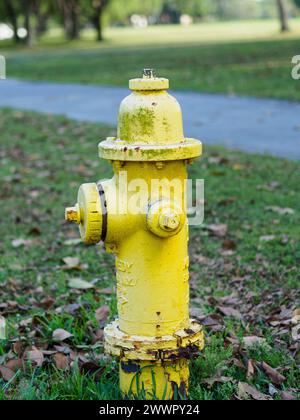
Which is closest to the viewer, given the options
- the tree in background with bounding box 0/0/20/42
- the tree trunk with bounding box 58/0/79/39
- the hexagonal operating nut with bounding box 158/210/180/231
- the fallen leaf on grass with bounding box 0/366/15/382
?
the hexagonal operating nut with bounding box 158/210/180/231

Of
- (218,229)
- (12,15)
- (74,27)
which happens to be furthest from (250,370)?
A: (74,27)

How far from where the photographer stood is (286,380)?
110 inches

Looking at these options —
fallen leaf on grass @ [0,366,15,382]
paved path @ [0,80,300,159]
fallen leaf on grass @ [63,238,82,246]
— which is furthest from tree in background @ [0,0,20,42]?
fallen leaf on grass @ [0,366,15,382]

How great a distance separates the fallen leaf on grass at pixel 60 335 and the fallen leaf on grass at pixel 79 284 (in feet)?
2.47

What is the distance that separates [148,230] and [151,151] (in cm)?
26

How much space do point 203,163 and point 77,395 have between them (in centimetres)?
472

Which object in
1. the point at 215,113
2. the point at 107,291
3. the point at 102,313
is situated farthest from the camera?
the point at 215,113

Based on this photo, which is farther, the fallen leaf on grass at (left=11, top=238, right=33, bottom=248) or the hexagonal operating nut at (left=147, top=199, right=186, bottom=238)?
the fallen leaf on grass at (left=11, top=238, right=33, bottom=248)

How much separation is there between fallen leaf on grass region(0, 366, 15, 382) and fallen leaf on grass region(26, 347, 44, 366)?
0.37ft

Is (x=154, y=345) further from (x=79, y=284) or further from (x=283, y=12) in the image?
(x=283, y=12)

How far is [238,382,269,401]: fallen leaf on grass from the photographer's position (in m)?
2.65

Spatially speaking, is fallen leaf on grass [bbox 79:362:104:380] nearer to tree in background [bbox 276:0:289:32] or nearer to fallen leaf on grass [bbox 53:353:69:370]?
fallen leaf on grass [bbox 53:353:69:370]

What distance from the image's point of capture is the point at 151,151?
95.7 inches
